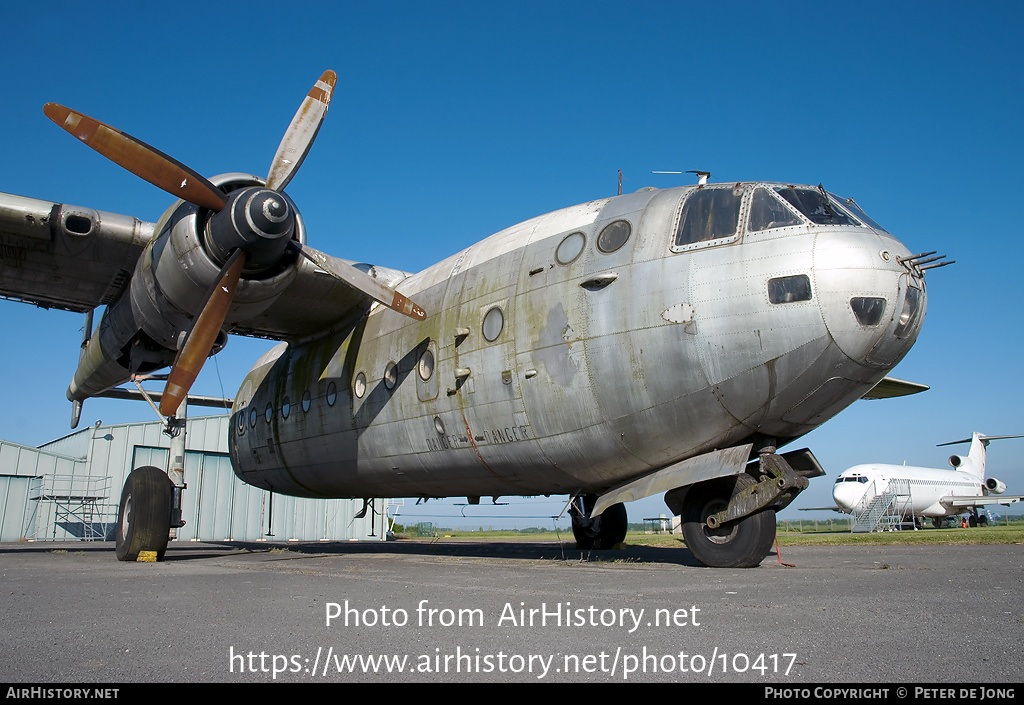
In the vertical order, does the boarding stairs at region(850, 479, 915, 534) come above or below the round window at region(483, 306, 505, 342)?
below

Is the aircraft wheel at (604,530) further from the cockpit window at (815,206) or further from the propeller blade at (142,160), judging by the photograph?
the propeller blade at (142,160)

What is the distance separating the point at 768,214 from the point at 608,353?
2535mm

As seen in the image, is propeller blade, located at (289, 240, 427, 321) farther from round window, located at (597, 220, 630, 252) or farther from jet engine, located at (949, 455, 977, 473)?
jet engine, located at (949, 455, 977, 473)

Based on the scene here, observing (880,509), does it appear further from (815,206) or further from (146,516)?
(146,516)

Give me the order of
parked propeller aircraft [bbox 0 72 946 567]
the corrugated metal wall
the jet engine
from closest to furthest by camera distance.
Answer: parked propeller aircraft [bbox 0 72 946 567], the corrugated metal wall, the jet engine

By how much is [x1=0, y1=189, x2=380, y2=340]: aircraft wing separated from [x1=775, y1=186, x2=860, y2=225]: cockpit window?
6.90 m

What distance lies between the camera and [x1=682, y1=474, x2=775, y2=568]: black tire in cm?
827

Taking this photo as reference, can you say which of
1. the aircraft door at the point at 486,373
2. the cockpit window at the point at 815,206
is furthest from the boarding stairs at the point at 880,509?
the cockpit window at the point at 815,206

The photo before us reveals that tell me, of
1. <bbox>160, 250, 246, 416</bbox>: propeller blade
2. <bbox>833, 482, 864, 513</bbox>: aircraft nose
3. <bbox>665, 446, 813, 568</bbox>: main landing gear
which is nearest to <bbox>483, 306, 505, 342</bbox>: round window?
Answer: <bbox>665, 446, 813, 568</bbox>: main landing gear

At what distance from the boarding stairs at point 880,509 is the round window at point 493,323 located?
32307mm

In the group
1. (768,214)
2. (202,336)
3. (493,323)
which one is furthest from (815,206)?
(202,336)
